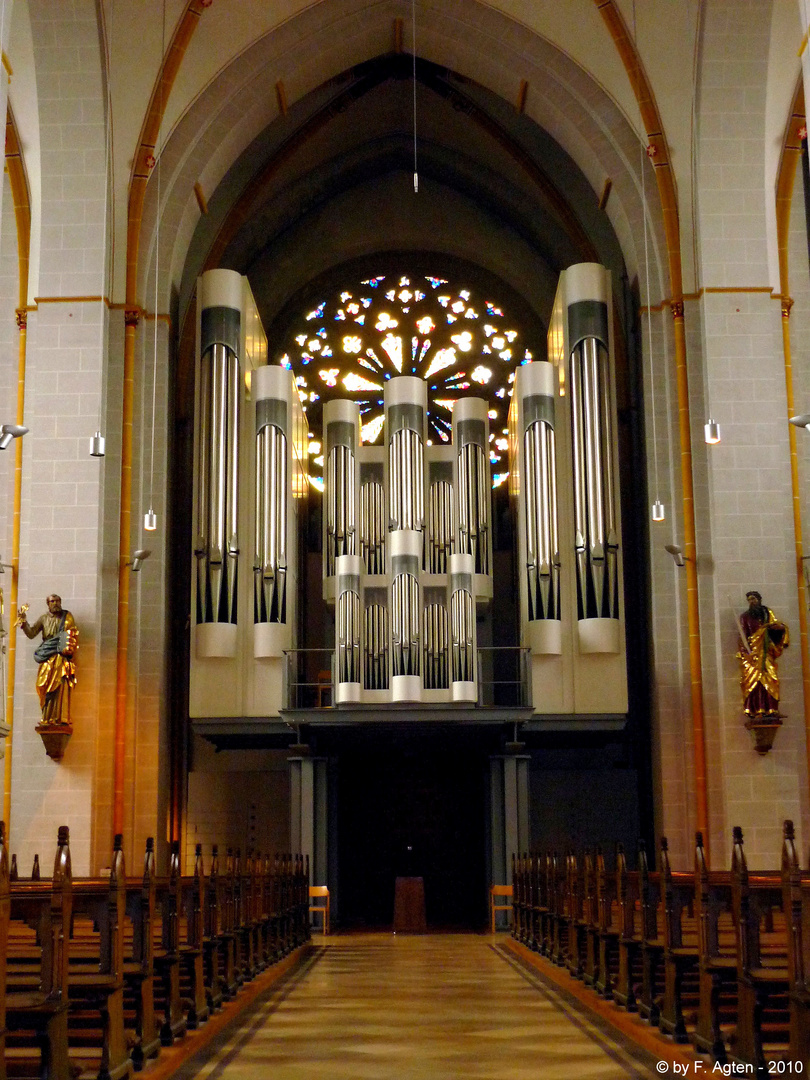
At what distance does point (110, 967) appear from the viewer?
6.20m

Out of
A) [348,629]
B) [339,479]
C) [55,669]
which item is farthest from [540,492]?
[55,669]

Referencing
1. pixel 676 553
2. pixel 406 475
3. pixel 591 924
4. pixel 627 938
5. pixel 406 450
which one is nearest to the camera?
pixel 627 938

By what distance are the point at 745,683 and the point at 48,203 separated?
957cm

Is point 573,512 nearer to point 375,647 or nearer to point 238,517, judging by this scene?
point 375,647

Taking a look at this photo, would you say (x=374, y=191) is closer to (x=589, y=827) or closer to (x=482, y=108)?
(x=482, y=108)

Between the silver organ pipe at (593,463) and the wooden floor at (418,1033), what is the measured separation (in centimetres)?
623

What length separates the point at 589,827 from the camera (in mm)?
19500

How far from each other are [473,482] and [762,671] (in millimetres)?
4825

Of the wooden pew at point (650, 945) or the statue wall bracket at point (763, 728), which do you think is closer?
the wooden pew at point (650, 945)

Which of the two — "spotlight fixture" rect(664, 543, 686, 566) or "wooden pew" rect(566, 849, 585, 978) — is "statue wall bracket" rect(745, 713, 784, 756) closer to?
"spotlight fixture" rect(664, 543, 686, 566)

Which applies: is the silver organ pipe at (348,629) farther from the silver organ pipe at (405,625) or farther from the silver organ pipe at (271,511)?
the silver organ pipe at (271,511)

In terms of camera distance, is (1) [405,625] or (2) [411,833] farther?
(2) [411,833]

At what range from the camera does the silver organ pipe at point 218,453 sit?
16.8m

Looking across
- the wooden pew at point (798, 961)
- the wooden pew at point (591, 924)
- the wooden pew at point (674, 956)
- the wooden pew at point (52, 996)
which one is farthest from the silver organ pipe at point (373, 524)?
the wooden pew at point (798, 961)
